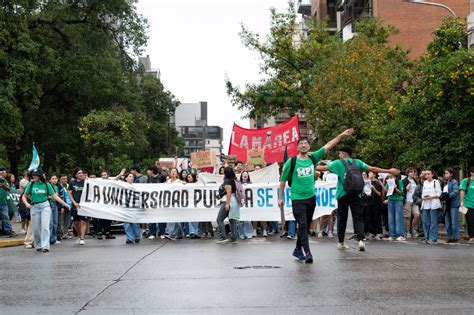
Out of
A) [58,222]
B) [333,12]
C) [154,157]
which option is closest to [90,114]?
[58,222]

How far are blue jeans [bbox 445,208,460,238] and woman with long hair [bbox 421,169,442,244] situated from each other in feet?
1.28

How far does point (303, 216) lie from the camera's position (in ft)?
39.6

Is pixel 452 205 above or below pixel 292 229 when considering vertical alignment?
above

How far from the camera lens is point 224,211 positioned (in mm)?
18266

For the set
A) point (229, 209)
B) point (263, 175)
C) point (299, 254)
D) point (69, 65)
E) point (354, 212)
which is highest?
point (69, 65)

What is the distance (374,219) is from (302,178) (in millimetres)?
7857

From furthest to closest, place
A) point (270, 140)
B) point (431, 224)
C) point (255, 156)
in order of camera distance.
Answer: point (270, 140) < point (255, 156) < point (431, 224)

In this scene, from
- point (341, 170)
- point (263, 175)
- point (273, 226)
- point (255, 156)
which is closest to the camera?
point (341, 170)

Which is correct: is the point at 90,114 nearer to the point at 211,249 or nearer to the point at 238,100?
the point at 238,100

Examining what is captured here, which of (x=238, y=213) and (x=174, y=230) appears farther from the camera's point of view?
(x=174, y=230)

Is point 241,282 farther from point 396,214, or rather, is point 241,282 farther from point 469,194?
point 396,214

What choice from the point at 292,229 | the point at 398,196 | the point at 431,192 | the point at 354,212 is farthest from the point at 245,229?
the point at 354,212

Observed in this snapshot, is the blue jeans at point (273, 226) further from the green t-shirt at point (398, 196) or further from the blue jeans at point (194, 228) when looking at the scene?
the green t-shirt at point (398, 196)

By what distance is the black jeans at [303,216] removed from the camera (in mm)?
11906
